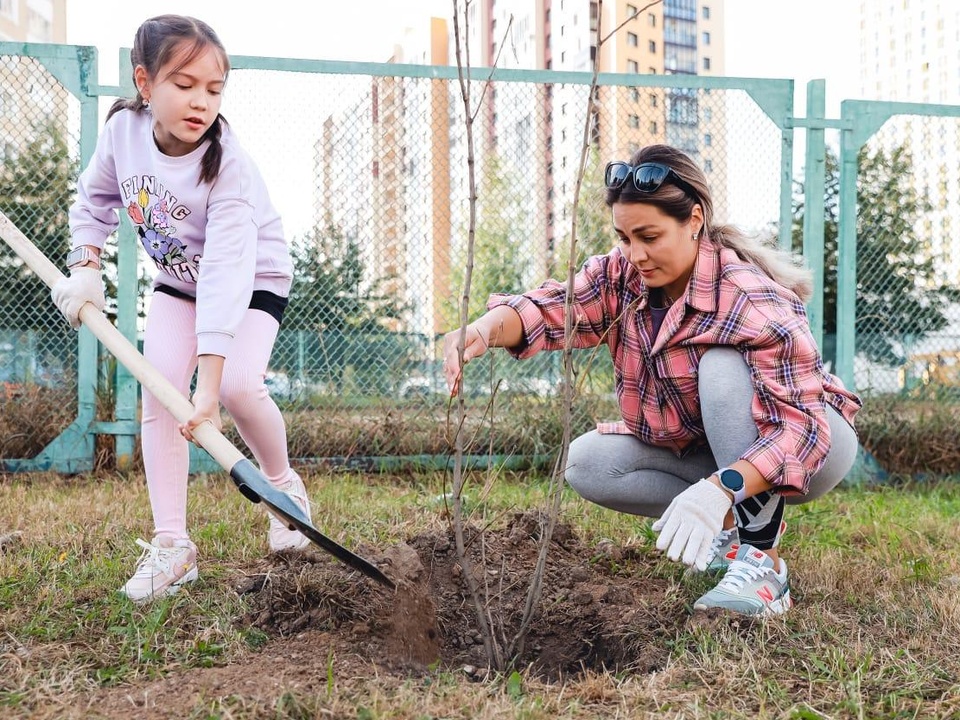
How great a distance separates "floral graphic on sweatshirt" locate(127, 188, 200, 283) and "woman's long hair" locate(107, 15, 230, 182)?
6.5 inches

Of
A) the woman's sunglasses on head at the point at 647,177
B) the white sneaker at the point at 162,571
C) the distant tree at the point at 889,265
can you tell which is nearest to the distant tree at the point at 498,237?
the distant tree at the point at 889,265

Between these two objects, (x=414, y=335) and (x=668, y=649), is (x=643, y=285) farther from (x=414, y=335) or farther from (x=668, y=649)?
(x=414, y=335)

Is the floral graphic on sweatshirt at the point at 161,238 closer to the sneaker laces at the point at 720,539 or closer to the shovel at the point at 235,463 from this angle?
the shovel at the point at 235,463

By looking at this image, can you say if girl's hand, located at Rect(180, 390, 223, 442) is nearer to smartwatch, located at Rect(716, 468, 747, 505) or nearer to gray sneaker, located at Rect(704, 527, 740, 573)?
smartwatch, located at Rect(716, 468, 747, 505)

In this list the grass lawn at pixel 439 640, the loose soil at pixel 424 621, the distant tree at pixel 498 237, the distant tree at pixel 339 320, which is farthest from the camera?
the distant tree at pixel 498 237

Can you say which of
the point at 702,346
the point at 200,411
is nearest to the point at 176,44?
the point at 200,411

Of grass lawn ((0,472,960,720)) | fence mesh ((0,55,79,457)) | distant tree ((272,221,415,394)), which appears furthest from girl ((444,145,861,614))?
fence mesh ((0,55,79,457))

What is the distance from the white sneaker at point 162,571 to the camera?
208cm

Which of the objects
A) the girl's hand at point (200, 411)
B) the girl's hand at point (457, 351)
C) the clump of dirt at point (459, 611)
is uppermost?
the girl's hand at point (457, 351)

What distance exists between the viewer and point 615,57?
→ 96.8 feet

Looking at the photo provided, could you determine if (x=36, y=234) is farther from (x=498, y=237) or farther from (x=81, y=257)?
(x=498, y=237)

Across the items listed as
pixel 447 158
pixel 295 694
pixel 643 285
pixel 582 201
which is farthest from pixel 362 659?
pixel 582 201

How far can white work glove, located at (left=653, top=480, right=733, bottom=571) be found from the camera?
1733 millimetres

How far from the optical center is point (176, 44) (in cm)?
193
